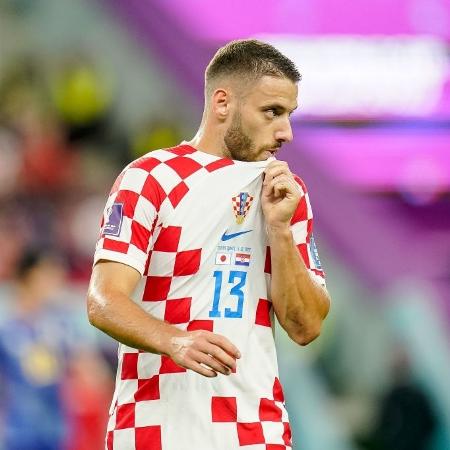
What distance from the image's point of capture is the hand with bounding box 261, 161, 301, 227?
3615 millimetres

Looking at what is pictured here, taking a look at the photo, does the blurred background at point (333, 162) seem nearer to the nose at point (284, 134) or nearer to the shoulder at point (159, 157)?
the shoulder at point (159, 157)

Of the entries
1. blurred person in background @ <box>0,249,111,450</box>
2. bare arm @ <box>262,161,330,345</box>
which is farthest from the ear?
blurred person in background @ <box>0,249,111,450</box>

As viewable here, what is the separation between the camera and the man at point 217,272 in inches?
140

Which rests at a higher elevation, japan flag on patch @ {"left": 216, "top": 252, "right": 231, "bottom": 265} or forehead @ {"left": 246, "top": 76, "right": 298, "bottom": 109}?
forehead @ {"left": 246, "top": 76, "right": 298, "bottom": 109}

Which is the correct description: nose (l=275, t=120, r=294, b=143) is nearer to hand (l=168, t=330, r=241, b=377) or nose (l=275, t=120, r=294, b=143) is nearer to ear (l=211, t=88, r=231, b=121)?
ear (l=211, t=88, r=231, b=121)

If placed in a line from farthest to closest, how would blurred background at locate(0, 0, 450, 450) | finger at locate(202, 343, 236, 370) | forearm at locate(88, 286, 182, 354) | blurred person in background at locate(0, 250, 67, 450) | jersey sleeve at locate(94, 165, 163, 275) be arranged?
blurred background at locate(0, 0, 450, 450) < blurred person in background at locate(0, 250, 67, 450) < jersey sleeve at locate(94, 165, 163, 275) < forearm at locate(88, 286, 182, 354) < finger at locate(202, 343, 236, 370)

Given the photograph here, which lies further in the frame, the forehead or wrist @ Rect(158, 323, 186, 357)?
the forehead

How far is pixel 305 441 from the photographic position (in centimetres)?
924

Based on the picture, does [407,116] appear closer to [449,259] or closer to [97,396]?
[449,259]

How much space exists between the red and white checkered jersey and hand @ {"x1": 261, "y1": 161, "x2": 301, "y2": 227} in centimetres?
8

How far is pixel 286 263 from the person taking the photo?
11.9 ft

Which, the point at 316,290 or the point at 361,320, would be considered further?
the point at 361,320

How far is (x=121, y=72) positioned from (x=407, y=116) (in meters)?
2.53

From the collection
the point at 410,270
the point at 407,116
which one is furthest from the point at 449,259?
the point at 407,116
